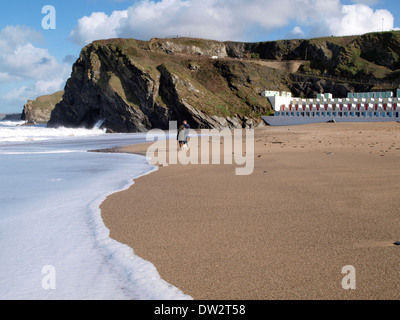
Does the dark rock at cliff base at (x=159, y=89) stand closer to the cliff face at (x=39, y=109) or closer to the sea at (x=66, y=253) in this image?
the sea at (x=66, y=253)

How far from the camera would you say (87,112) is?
59.9 metres

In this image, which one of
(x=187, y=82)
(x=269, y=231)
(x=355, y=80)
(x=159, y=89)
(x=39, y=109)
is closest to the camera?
(x=269, y=231)

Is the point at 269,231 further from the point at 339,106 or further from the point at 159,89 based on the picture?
the point at 339,106

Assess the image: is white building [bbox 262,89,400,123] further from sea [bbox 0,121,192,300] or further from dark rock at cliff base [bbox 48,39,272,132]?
sea [bbox 0,121,192,300]

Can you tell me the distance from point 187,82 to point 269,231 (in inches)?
1871

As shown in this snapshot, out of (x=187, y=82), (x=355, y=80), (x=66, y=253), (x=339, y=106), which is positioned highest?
(x=355, y=80)

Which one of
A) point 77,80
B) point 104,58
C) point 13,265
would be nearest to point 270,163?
point 13,265

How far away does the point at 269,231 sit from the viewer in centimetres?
502

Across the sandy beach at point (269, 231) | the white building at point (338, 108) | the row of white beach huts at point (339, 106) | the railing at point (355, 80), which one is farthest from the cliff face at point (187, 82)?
the sandy beach at point (269, 231)

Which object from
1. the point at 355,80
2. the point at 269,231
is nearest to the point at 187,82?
the point at 355,80

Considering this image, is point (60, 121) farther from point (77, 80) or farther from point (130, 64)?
point (130, 64)

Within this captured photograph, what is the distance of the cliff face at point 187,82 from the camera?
50.1 m

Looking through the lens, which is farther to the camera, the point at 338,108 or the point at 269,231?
the point at 338,108

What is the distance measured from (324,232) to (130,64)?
5045 centimetres
